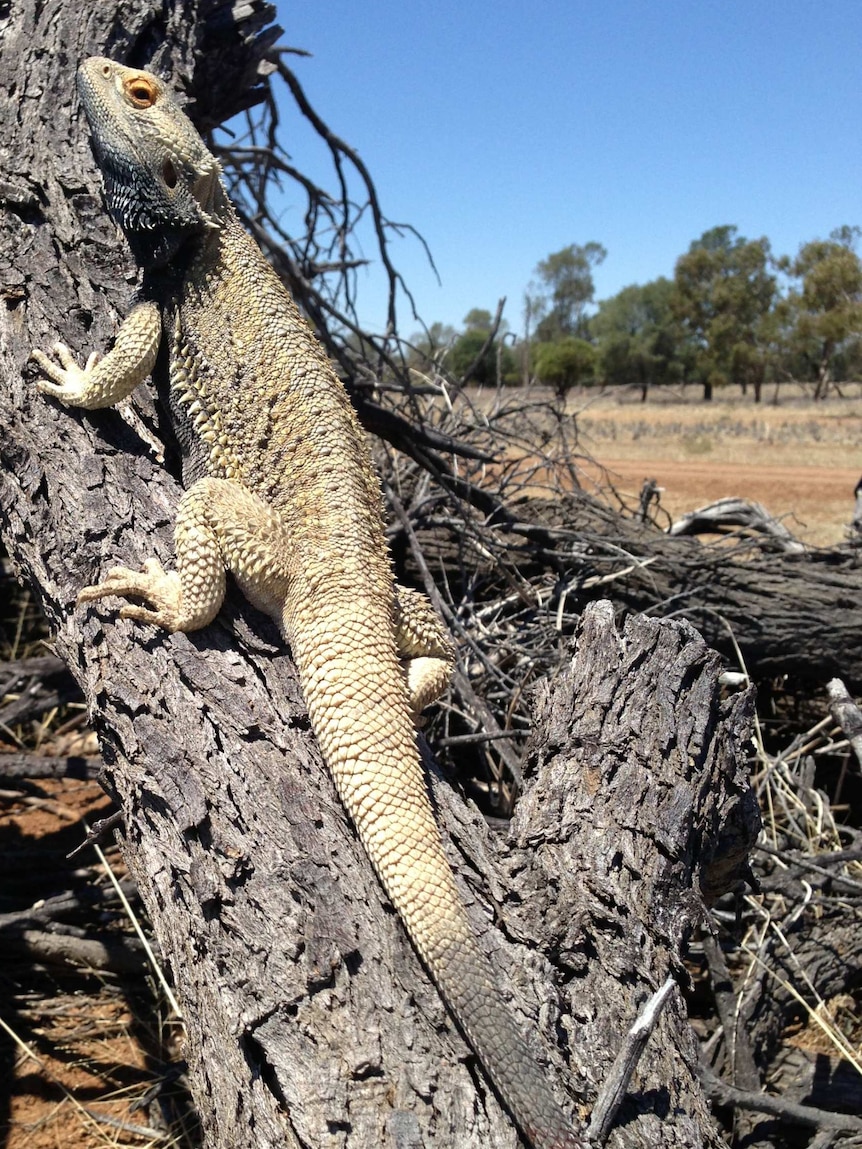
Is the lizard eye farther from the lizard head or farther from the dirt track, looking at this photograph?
the dirt track

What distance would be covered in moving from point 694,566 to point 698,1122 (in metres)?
3.64

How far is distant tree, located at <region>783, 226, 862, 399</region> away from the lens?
3378 cm

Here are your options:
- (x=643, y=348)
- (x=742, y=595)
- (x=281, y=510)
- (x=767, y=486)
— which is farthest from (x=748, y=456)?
(x=643, y=348)

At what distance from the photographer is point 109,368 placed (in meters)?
3.12

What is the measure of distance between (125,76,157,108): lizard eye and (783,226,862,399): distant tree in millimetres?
34239

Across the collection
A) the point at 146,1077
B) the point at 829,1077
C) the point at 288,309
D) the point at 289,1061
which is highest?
the point at 288,309

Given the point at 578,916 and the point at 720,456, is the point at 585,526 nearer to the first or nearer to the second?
the point at 578,916

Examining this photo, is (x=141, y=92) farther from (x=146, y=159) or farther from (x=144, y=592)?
(x=144, y=592)

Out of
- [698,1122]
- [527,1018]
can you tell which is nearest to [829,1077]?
[698,1122]

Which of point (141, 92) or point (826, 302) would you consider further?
point (826, 302)

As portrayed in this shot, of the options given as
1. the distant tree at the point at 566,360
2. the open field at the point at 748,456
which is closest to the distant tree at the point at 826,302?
the open field at the point at 748,456

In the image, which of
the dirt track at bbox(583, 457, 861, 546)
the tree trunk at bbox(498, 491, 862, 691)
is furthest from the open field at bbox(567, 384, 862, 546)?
the tree trunk at bbox(498, 491, 862, 691)

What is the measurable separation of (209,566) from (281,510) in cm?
50

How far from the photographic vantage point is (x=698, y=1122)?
1918 millimetres
